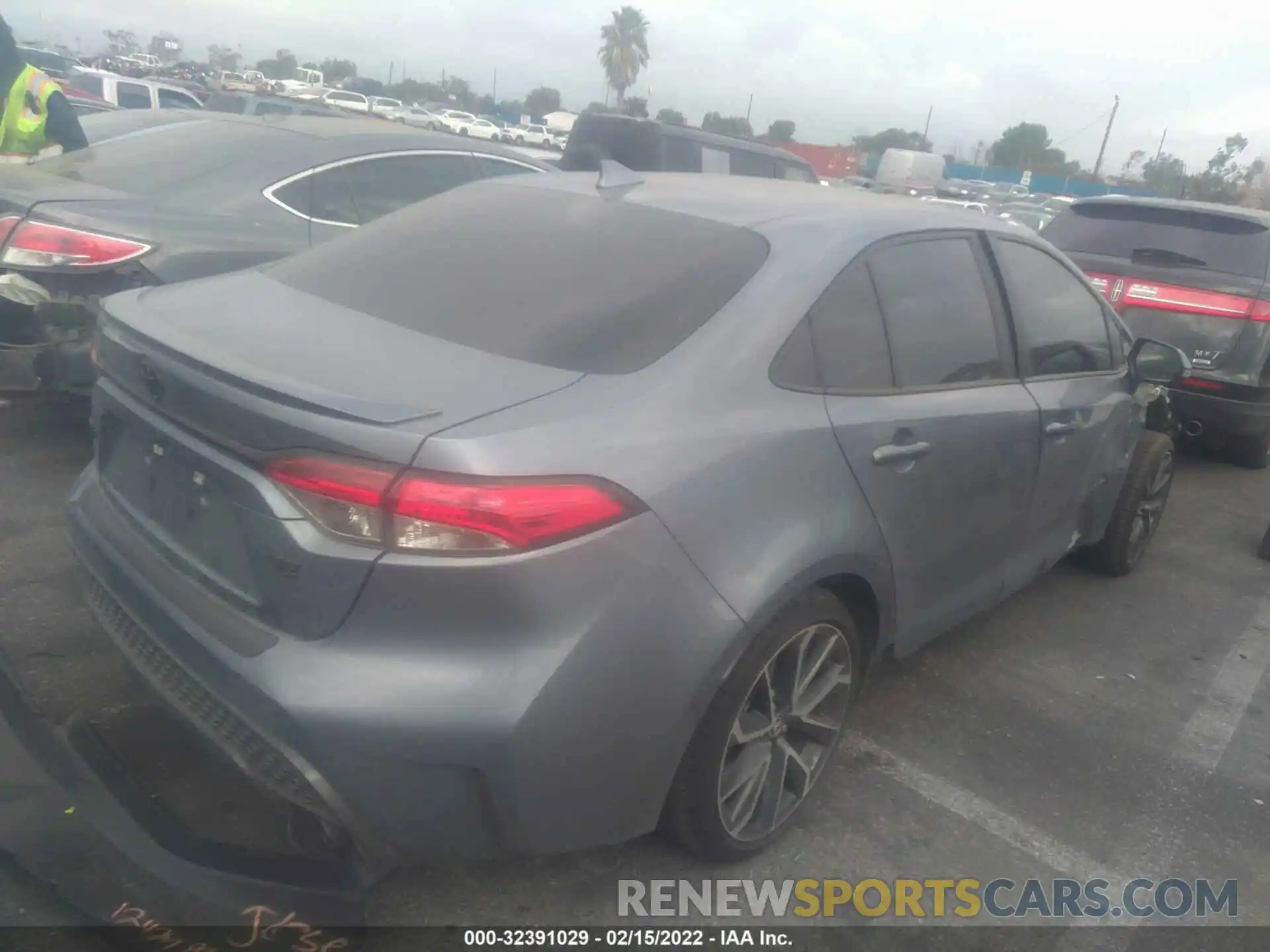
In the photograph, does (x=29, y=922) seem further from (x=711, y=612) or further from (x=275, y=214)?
(x=275, y=214)

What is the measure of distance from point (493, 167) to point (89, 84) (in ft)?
54.6

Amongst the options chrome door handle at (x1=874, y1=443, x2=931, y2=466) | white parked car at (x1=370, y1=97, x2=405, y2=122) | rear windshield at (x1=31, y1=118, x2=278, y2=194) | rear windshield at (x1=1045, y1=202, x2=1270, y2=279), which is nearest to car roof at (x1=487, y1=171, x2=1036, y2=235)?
chrome door handle at (x1=874, y1=443, x2=931, y2=466)

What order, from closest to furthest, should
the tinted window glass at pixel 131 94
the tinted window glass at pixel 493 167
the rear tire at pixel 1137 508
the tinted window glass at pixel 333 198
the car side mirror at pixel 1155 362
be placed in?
the car side mirror at pixel 1155 362
the rear tire at pixel 1137 508
the tinted window glass at pixel 333 198
the tinted window glass at pixel 493 167
the tinted window glass at pixel 131 94

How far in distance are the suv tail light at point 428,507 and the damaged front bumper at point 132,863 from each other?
0.73 m

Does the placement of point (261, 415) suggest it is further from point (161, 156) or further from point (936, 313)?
point (161, 156)

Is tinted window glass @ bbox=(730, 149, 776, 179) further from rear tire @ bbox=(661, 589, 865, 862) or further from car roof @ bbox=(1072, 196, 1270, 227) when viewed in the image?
rear tire @ bbox=(661, 589, 865, 862)

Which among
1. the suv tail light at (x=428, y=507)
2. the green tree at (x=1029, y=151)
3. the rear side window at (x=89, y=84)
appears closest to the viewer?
the suv tail light at (x=428, y=507)

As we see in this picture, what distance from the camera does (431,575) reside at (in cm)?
190

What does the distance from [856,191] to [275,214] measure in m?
2.70

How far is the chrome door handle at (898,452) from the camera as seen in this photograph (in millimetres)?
2664

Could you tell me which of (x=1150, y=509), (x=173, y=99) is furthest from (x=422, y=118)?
(x=1150, y=509)

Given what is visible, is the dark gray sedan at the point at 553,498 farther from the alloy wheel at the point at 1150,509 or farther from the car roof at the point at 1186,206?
the car roof at the point at 1186,206

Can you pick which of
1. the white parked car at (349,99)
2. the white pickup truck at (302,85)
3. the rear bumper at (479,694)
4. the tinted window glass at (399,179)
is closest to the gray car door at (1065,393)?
the rear bumper at (479,694)

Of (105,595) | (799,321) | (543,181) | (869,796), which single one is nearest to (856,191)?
(543,181)
